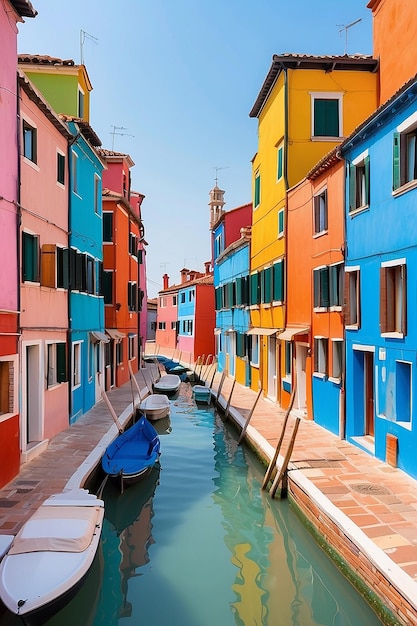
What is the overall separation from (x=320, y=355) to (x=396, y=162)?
5.89m

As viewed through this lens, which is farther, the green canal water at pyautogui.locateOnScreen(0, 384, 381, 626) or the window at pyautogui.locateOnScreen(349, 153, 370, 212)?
the window at pyautogui.locateOnScreen(349, 153, 370, 212)

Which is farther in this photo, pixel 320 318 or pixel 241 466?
pixel 320 318

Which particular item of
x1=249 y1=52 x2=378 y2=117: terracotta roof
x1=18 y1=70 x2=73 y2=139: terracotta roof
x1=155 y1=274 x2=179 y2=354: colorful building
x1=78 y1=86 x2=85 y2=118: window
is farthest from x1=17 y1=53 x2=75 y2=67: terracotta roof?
x1=155 y1=274 x2=179 y2=354: colorful building

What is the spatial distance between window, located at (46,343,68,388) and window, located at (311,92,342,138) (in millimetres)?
10156

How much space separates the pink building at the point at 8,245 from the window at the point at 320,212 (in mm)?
7709

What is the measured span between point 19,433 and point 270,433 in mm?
6471

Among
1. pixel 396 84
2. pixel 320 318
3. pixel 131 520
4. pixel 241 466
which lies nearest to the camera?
pixel 131 520

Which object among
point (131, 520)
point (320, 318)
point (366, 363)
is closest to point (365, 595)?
A: point (131, 520)

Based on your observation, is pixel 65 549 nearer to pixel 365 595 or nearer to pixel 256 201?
pixel 365 595

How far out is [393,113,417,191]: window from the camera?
30.0 feet

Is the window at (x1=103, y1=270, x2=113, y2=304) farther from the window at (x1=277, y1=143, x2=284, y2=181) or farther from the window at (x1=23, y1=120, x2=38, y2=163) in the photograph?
the window at (x1=23, y1=120, x2=38, y2=163)

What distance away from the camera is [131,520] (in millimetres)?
9578

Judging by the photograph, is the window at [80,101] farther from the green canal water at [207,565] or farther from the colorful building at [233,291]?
the green canal water at [207,565]

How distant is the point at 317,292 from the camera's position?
45.5 ft
